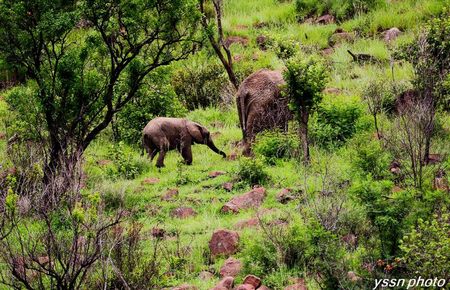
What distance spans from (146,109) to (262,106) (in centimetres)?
330

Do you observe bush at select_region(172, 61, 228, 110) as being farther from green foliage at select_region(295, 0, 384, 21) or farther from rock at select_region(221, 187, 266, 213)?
rock at select_region(221, 187, 266, 213)

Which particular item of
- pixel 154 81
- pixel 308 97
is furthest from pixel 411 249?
pixel 154 81

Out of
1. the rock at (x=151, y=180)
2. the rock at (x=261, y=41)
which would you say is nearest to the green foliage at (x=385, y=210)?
the rock at (x=151, y=180)

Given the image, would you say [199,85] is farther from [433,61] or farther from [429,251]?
[429,251]

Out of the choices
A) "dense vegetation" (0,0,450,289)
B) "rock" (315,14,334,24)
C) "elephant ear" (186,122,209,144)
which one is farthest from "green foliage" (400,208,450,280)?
"rock" (315,14,334,24)

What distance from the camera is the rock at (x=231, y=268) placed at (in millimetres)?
8539

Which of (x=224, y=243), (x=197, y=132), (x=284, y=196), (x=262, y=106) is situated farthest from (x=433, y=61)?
(x=224, y=243)

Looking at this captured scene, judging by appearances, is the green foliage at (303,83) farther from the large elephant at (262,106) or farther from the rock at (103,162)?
the rock at (103,162)

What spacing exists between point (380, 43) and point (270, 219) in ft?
41.7

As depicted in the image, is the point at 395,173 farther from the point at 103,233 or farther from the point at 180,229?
the point at 103,233

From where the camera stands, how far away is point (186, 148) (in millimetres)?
13281

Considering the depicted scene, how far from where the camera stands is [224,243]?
9.11 m

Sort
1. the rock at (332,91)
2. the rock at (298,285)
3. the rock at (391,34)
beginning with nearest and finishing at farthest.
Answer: the rock at (298,285) → the rock at (332,91) → the rock at (391,34)

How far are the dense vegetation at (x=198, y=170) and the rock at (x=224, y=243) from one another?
9 centimetres
